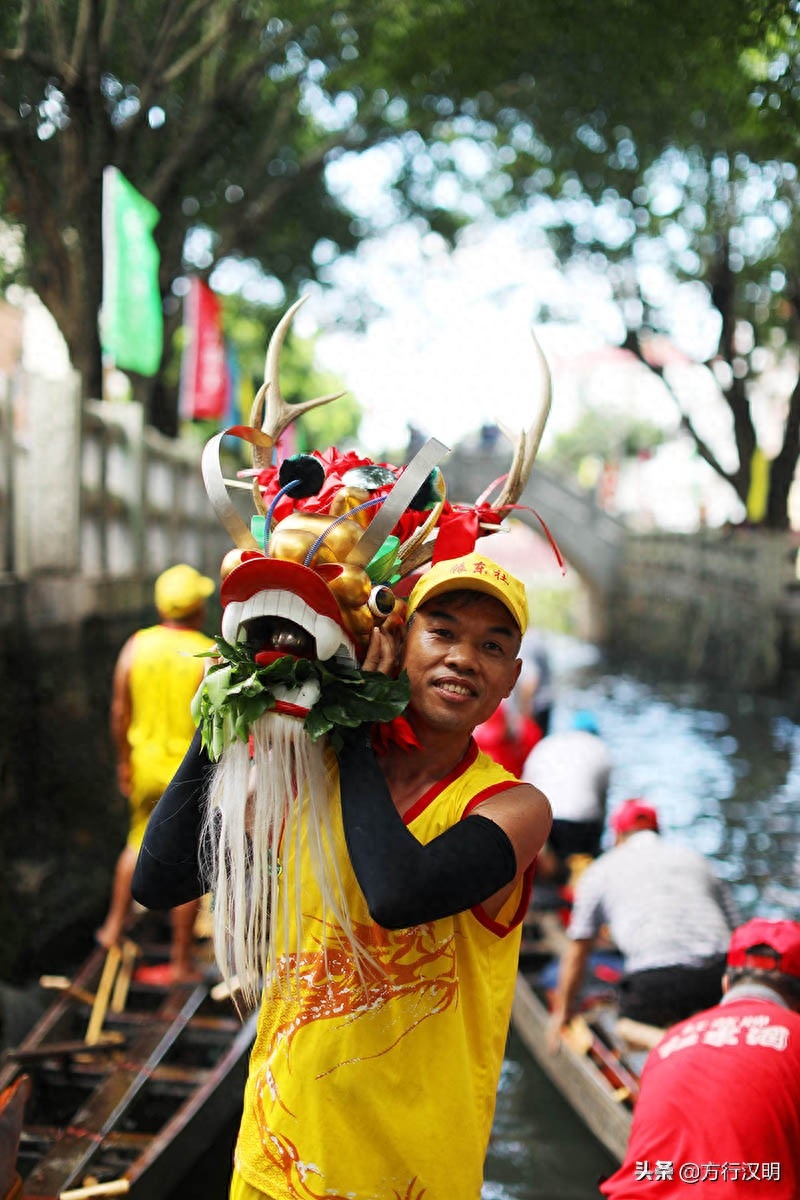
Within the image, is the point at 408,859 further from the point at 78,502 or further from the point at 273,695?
the point at 78,502

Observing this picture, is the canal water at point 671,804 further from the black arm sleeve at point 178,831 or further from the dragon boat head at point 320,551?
the dragon boat head at point 320,551

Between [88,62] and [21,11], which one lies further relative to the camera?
[88,62]

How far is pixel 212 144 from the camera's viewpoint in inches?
440

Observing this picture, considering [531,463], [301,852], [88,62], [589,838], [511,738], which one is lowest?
[589,838]

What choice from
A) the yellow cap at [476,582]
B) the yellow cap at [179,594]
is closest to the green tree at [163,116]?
the yellow cap at [179,594]

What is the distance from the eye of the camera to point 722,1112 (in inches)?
112

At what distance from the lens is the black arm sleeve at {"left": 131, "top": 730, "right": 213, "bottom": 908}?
2.09 meters

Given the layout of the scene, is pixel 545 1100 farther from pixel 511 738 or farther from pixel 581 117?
pixel 581 117

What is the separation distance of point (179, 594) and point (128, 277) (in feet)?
12.8

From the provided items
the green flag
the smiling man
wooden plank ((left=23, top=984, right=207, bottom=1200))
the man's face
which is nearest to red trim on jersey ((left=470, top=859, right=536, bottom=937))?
the smiling man

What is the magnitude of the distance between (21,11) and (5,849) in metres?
5.94

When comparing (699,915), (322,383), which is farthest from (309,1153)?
(322,383)

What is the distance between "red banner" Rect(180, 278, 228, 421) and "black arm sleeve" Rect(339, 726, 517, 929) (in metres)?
10.3

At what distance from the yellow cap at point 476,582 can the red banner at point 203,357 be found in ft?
32.8
